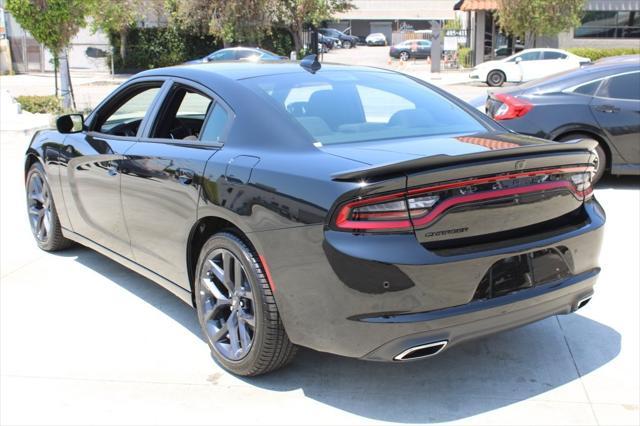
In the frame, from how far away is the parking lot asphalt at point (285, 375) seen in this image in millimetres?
3449

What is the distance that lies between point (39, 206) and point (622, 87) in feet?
21.3

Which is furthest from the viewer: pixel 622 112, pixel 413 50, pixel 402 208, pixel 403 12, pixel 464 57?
pixel 403 12

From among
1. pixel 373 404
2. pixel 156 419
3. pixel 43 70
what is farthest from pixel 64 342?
pixel 43 70

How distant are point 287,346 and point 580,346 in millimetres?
1772

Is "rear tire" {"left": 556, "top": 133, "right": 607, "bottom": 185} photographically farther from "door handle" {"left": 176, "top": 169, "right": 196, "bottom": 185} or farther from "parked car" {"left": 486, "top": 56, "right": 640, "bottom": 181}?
"door handle" {"left": 176, "top": 169, "right": 196, "bottom": 185}

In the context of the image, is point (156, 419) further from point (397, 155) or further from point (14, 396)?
point (397, 155)

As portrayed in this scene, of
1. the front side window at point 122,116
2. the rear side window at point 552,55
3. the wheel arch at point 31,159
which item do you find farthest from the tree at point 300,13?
the front side window at point 122,116

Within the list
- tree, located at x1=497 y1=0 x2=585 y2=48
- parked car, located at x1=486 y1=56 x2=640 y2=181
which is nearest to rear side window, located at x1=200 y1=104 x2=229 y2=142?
parked car, located at x1=486 y1=56 x2=640 y2=181

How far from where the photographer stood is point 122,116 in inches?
226

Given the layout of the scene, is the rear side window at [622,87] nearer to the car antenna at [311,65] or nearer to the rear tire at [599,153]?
the rear tire at [599,153]

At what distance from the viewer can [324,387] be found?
3.71 meters

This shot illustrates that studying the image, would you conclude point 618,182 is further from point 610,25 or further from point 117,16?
point 610,25

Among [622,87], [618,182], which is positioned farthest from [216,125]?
[618,182]

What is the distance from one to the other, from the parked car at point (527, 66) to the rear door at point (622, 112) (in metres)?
19.6
